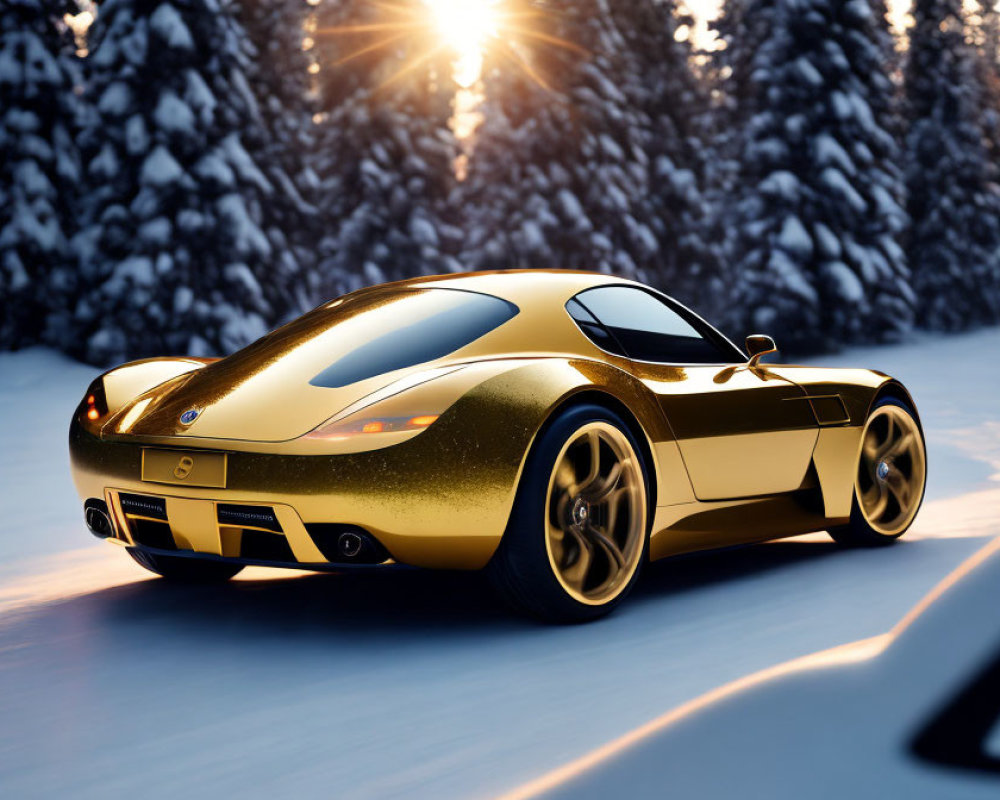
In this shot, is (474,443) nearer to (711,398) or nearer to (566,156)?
(711,398)

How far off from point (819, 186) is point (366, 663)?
27.1m

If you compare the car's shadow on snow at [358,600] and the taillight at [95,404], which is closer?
the car's shadow on snow at [358,600]

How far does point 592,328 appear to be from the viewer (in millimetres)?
5371

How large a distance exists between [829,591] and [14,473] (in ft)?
27.6

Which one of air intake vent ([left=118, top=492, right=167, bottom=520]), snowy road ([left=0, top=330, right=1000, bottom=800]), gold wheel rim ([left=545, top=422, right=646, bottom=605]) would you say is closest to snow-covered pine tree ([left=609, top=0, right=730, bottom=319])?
snowy road ([left=0, top=330, right=1000, bottom=800])

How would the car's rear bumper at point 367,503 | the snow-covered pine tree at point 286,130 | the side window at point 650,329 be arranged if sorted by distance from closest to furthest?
the car's rear bumper at point 367,503, the side window at point 650,329, the snow-covered pine tree at point 286,130

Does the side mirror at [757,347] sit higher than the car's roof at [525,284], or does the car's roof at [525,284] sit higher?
the car's roof at [525,284]

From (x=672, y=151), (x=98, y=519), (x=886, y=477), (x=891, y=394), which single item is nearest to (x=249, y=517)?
(x=98, y=519)

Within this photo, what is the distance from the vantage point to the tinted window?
4812 mm

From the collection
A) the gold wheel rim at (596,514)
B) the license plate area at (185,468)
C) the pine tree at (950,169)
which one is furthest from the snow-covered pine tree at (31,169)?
the pine tree at (950,169)

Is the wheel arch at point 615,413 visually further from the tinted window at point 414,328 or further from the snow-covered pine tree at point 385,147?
the snow-covered pine tree at point 385,147

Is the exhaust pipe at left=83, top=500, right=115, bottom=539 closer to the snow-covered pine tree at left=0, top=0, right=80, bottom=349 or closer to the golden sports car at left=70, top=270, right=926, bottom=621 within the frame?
the golden sports car at left=70, top=270, right=926, bottom=621

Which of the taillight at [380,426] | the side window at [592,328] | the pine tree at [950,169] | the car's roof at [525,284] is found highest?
the car's roof at [525,284]

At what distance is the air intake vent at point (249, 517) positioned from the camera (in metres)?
4.47
